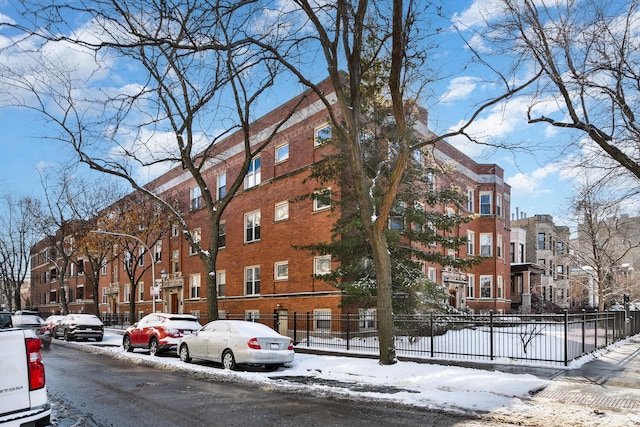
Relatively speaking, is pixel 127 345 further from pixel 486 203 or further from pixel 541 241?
pixel 541 241

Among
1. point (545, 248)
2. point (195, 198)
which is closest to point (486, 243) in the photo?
point (195, 198)

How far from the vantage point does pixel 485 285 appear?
42.9m

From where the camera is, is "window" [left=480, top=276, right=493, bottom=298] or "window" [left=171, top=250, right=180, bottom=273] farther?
"window" [left=171, top=250, right=180, bottom=273]

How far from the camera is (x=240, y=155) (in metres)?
35.1

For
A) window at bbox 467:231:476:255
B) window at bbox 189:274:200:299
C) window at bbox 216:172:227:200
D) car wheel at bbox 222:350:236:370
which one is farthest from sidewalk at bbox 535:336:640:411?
window at bbox 189:274:200:299

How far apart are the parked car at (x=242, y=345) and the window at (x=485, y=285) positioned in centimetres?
3070

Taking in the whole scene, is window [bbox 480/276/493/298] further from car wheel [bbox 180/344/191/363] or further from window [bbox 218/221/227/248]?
car wheel [bbox 180/344/191/363]

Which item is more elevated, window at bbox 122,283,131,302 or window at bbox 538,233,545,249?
window at bbox 538,233,545,249

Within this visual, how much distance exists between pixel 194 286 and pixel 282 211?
13.6 m

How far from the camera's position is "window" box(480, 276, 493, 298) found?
42666mm

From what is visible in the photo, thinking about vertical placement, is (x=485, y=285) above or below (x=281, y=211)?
below

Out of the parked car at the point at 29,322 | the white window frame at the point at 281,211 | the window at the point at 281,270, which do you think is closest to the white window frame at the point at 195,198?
the white window frame at the point at 281,211

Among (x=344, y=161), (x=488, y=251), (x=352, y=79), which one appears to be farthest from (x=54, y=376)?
(x=488, y=251)

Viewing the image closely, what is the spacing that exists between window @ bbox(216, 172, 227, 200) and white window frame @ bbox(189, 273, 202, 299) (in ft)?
21.9
